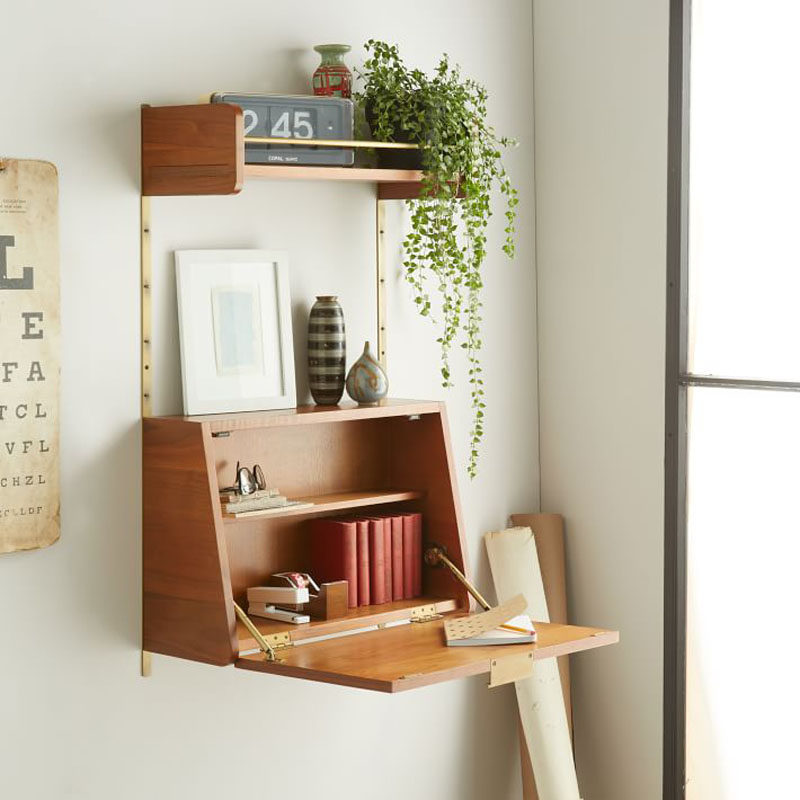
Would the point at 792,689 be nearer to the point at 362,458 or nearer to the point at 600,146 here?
the point at 362,458

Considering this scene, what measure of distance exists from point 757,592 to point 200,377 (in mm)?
1352

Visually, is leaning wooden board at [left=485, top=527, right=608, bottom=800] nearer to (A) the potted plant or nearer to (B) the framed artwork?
(A) the potted plant

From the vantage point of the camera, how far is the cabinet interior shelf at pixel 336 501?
259 centimetres

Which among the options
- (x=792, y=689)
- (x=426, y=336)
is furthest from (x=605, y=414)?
(x=792, y=689)

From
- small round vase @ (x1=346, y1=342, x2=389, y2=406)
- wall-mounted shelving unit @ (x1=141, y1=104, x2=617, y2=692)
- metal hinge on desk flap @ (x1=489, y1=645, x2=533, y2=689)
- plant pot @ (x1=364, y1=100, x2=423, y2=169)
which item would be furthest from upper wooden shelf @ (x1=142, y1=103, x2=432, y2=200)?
metal hinge on desk flap @ (x1=489, y1=645, x2=533, y2=689)

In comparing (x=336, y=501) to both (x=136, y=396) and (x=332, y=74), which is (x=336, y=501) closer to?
(x=136, y=396)

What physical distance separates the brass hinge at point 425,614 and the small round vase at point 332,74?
1.11m

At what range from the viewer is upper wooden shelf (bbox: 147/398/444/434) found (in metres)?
2.55

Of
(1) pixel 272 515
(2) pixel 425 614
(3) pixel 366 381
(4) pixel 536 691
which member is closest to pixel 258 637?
(1) pixel 272 515

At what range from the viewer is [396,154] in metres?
2.85

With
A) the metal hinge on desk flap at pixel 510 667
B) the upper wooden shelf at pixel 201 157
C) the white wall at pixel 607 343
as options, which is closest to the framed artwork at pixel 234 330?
the upper wooden shelf at pixel 201 157

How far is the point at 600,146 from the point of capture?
128 inches

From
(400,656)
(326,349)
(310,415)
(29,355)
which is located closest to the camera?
(29,355)

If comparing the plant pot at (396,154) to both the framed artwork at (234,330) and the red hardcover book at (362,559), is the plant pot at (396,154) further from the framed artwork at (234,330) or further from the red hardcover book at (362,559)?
the red hardcover book at (362,559)
